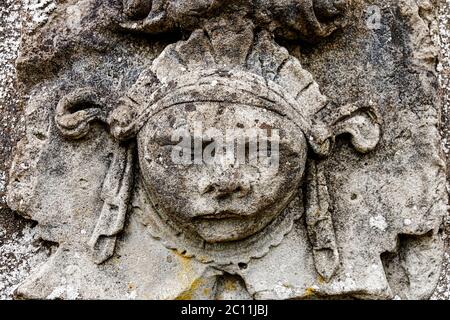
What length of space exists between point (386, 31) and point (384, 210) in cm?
44

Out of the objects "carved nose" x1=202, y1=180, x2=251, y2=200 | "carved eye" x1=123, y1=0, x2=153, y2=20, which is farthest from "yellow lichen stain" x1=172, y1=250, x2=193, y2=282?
"carved eye" x1=123, y1=0, x2=153, y2=20

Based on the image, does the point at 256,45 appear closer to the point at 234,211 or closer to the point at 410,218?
the point at 234,211

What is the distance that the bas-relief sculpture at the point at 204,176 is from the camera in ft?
5.79

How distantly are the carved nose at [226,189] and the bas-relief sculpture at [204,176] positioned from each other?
0.04 ft

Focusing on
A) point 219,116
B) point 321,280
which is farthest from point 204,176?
point 321,280

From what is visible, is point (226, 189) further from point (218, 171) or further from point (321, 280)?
point (321, 280)

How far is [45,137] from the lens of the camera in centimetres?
192

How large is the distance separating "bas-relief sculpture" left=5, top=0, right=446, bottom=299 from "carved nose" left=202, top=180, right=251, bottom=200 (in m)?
0.01

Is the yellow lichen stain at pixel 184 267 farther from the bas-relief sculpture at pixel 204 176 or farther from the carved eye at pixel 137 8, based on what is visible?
the carved eye at pixel 137 8

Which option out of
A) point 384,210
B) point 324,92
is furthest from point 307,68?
point 384,210

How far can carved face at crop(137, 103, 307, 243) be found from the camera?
1.74 meters

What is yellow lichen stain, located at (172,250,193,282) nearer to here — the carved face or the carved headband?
the carved face

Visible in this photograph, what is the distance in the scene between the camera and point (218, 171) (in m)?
1.73

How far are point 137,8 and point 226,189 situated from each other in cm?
50
